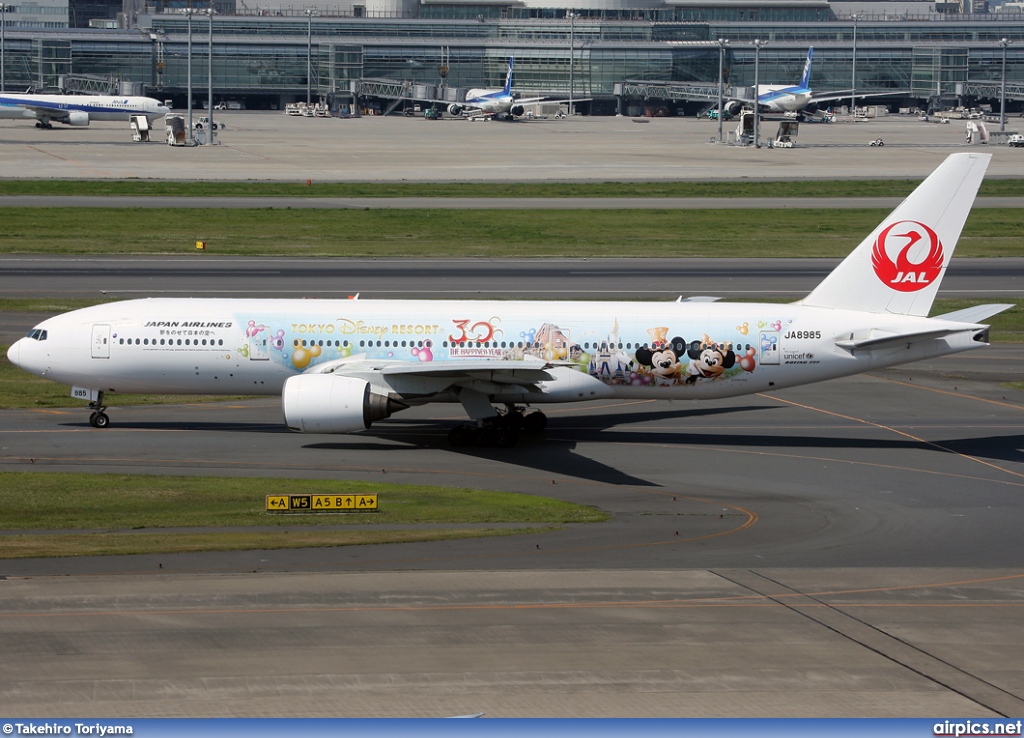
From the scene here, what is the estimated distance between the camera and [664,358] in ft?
134

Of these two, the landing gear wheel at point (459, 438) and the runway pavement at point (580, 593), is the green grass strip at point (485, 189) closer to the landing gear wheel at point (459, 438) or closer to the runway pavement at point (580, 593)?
the runway pavement at point (580, 593)

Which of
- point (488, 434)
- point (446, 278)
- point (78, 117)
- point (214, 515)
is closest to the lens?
point (214, 515)

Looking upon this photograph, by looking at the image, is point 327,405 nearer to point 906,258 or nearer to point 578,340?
point 578,340

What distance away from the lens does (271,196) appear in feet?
352

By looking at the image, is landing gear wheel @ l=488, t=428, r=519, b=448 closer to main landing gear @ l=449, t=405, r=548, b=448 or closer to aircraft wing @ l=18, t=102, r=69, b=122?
main landing gear @ l=449, t=405, r=548, b=448

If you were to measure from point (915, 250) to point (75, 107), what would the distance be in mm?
168414

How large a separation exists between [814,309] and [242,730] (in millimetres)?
34161

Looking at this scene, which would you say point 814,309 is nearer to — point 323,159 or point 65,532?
point 65,532

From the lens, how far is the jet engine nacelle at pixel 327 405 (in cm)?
3806

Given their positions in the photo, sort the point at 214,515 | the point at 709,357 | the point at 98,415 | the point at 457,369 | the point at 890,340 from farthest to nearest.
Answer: the point at 98,415 < the point at 709,357 < the point at 890,340 < the point at 457,369 < the point at 214,515

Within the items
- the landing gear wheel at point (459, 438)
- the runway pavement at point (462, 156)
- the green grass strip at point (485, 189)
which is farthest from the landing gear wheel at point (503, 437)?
the runway pavement at point (462, 156)

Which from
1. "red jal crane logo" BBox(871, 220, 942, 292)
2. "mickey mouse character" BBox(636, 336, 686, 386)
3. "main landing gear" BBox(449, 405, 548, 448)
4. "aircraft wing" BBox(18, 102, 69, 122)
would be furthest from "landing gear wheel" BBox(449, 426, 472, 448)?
"aircraft wing" BBox(18, 102, 69, 122)

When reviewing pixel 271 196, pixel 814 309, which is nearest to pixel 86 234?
pixel 271 196

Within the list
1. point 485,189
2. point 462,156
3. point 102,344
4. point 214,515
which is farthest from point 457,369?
point 462,156
